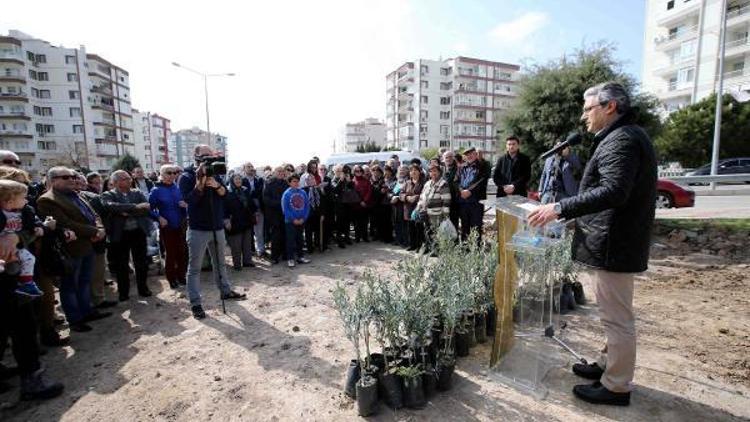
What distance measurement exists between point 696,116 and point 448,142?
45541 mm

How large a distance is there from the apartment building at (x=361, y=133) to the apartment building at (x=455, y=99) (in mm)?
34760

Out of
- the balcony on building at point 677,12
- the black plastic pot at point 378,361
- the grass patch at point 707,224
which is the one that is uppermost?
the balcony on building at point 677,12

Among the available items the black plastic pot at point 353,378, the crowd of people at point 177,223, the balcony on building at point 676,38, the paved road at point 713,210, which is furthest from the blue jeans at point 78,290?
the balcony on building at point 676,38

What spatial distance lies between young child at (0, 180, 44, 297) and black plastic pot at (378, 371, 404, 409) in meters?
3.08

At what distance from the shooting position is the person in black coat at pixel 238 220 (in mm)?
7000

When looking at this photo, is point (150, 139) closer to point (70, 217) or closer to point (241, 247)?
point (241, 247)

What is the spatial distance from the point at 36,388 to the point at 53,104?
73110 millimetres

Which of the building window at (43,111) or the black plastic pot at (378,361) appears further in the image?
the building window at (43,111)

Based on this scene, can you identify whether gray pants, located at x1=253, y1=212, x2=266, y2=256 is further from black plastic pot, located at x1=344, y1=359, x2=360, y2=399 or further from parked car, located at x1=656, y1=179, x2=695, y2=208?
parked car, located at x1=656, y1=179, x2=695, y2=208

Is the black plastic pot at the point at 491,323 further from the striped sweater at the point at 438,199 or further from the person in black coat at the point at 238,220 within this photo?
the person in black coat at the point at 238,220

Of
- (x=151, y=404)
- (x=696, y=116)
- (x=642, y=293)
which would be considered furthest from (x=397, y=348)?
(x=696, y=116)

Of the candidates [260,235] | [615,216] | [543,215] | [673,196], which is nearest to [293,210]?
[260,235]

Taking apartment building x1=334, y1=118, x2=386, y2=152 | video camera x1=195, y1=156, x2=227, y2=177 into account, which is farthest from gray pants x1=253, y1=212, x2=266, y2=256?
apartment building x1=334, y1=118, x2=386, y2=152

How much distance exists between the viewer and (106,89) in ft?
217
